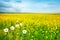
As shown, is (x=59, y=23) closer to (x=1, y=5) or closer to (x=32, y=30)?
(x=32, y=30)

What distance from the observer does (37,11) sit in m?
1.47

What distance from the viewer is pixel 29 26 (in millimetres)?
1456

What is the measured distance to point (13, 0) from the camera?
1.47 meters

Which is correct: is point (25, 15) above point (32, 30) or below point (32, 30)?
above

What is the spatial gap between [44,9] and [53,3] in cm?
11

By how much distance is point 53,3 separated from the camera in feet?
4.84

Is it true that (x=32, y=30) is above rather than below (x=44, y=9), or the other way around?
below

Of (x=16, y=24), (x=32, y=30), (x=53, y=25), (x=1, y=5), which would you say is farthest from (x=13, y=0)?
(x=53, y=25)

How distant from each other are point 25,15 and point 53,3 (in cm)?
31

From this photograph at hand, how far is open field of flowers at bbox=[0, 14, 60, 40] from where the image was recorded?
4.71 ft

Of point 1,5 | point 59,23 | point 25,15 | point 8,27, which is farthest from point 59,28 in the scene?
point 1,5

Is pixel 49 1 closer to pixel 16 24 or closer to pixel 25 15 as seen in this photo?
pixel 25 15

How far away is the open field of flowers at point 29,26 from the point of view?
1.43 meters

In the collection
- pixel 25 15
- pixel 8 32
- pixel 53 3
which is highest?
pixel 53 3
